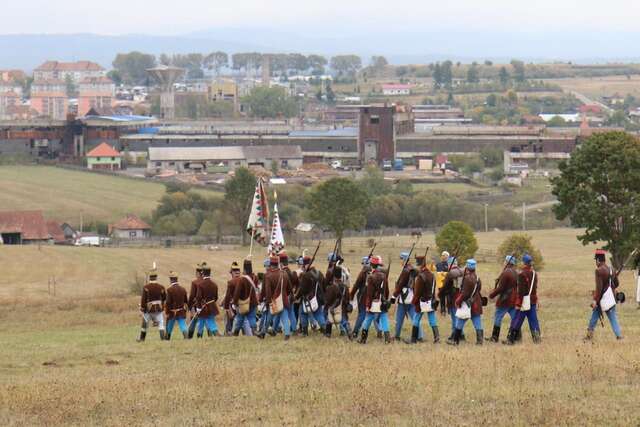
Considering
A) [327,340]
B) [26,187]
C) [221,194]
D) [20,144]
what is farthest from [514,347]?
[20,144]

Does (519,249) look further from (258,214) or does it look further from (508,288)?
(508,288)

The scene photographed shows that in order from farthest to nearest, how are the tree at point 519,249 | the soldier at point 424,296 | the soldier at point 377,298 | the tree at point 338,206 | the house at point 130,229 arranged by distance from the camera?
the house at point 130,229 < the tree at point 338,206 < the tree at point 519,249 < the soldier at point 377,298 < the soldier at point 424,296

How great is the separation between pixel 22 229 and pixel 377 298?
187ft

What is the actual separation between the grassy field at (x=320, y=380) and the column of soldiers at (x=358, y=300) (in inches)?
16.7

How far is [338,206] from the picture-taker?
73.6 meters

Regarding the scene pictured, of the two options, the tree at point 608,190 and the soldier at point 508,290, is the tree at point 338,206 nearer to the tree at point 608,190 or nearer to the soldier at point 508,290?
the tree at point 608,190

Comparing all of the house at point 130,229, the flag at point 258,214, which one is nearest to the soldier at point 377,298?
the flag at point 258,214

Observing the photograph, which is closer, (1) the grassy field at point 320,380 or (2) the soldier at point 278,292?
(1) the grassy field at point 320,380

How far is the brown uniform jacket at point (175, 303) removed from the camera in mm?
25516

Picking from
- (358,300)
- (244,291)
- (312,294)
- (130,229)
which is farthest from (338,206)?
(358,300)

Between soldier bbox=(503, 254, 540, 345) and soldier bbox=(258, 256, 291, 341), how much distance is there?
366 centimetres

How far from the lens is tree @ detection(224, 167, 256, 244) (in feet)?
266

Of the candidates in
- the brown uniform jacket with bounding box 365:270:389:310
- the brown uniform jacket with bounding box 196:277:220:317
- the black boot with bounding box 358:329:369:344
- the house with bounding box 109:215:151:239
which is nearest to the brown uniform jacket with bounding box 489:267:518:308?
the brown uniform jacket with bounding box 365:270:389:310

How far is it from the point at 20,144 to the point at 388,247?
80.3 metres
